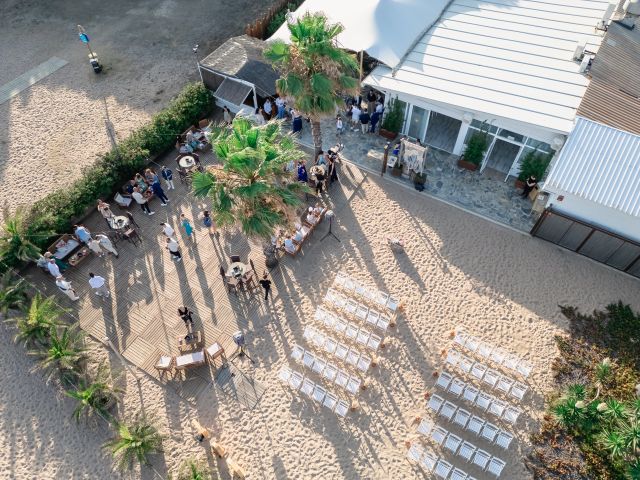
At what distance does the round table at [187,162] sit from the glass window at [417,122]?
10.1 meters

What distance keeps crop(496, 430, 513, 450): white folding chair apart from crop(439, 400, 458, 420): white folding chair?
4.51 ft

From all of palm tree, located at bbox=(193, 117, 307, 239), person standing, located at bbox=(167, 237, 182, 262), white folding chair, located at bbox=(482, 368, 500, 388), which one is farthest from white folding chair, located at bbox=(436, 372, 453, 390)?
person standing, located at bbox=(167, 237, 182, 262)

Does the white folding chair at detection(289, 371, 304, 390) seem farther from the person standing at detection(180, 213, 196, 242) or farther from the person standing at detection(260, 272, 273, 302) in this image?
the person standing at detection(180, 213, 196, 242)

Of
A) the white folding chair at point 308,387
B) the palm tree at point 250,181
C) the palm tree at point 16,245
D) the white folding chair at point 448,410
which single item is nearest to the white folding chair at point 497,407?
the white folding chair at point 448,410

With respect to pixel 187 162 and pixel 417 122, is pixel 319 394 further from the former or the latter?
pixel 417 122

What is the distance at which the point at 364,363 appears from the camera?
14383mm

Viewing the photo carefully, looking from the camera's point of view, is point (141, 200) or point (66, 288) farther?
point (141, 200)

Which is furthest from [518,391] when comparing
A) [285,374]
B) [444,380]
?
[285,374]

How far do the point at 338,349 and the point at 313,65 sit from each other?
9.94m

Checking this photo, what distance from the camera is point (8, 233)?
1631cm

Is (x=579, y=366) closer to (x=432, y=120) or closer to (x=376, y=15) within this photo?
(x=432, y=120)

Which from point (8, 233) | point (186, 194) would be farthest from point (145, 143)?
point (8, 233)

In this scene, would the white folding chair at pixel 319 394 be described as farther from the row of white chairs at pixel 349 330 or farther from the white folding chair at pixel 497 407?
the white folding chair at pixel 497 407

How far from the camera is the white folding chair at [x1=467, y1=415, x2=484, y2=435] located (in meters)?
13.3
